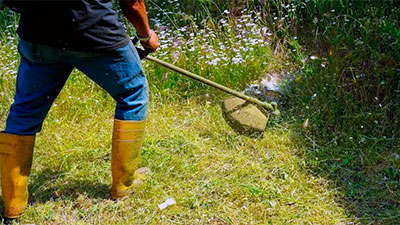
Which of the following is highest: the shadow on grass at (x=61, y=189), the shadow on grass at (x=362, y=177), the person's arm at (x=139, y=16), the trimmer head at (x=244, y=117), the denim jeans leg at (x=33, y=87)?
the person's arm at (x=139, y=16)

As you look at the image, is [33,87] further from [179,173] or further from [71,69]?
[179,173]

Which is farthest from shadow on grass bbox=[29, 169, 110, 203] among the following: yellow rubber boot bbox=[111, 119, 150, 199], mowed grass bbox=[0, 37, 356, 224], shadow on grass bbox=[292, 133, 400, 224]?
shadow on grass bbox=[292, 133, 400, 224]

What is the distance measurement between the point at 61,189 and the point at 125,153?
60cm

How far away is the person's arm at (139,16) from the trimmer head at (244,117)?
3.19 ft

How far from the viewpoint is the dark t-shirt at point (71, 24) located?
7.73ft

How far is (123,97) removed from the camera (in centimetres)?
271

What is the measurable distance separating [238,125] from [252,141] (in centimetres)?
14

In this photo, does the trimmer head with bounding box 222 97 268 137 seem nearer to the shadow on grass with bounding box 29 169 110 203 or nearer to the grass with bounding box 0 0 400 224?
the grass with bounding box 0 0 400 224

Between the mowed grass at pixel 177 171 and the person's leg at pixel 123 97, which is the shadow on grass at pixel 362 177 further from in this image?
the person's leg at pixel 123 97

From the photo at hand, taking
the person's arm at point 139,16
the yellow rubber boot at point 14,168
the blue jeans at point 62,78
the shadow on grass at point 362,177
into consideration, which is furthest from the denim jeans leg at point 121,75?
the shadow on grass at point 362,177

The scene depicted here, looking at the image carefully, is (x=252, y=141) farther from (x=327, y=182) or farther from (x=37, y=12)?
(x=37, y=12)

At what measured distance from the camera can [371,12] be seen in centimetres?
399

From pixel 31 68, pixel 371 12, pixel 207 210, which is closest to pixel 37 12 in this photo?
pixel 31 68

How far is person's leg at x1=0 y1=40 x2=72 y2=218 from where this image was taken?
2.61 meters
